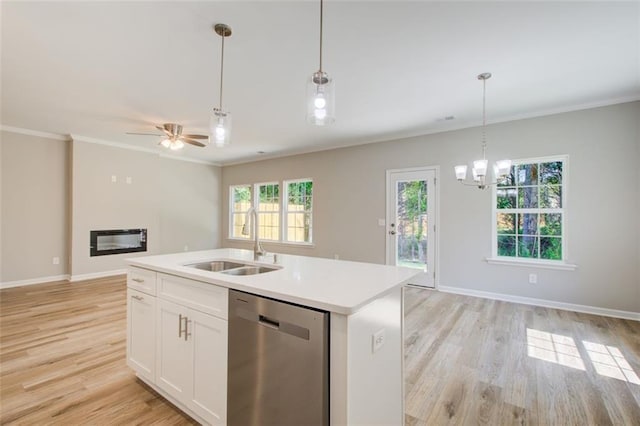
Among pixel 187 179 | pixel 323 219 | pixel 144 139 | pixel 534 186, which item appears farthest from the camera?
pixel 187 179

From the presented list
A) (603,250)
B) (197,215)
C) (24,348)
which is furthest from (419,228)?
(197,215)

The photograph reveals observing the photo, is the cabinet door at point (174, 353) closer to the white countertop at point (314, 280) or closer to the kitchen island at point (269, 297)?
the kitchen island at point (269, 297)

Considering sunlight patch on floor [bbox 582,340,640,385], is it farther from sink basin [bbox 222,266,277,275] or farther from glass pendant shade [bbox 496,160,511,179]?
sink basin [bbox 222,266,277,275]

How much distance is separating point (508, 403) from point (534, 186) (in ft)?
10.4

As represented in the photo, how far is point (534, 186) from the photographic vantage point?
3979 mm

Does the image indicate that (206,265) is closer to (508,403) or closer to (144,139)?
(508,403)

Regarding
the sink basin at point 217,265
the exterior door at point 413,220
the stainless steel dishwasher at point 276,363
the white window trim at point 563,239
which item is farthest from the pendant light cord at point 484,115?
the stainless steel dishwasher at point 276,363

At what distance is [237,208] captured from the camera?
310 inches

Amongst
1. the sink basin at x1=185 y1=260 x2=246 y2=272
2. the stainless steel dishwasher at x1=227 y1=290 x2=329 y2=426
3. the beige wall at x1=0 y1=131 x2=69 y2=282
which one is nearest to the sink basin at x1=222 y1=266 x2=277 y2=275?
the sink basin at x1=185 y1=260 x2=246 y2=272

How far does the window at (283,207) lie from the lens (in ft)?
21.1

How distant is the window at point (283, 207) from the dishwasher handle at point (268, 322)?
473 centimetres

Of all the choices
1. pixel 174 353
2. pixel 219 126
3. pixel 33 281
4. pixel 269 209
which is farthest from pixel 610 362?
pixel 33 281

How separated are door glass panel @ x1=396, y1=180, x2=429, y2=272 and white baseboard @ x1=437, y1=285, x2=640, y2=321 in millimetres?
610

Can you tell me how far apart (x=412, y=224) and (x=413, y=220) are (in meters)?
0.07
